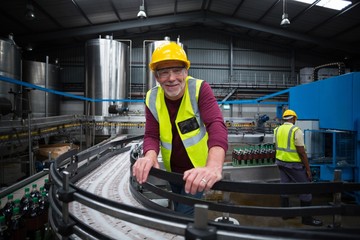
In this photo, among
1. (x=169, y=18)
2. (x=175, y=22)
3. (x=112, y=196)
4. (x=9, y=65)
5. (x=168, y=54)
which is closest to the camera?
(x=168, y=54)

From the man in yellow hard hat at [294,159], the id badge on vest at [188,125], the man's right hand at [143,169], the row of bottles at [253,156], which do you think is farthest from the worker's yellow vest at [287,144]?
the man's right hand at [143,169]

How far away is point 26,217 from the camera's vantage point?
6.23ft

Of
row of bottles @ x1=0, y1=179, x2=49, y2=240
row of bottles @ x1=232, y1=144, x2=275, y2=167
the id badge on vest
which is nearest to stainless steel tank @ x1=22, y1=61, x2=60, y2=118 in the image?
row of bottles @ x1=232, y1=144, x2=275, y2=167

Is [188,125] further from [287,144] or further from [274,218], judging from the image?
[274,218]

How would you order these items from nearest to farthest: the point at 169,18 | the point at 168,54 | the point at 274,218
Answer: the point at 168,54 < the point at 274,218 < the point at 169,18

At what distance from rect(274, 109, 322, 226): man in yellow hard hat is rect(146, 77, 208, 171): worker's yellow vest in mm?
2925

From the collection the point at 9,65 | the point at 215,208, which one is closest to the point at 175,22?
the point at 9,65

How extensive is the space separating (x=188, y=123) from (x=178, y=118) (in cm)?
6

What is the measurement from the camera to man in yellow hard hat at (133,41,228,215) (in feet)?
3.86

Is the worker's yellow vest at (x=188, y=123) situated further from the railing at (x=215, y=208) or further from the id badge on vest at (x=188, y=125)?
the railing at (x=215, y=208)

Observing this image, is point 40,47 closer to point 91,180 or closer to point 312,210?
point 91,180

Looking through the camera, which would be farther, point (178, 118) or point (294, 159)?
point (294, 159)

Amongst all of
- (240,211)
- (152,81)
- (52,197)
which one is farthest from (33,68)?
(240,211)

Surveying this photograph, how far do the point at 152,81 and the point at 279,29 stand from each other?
731 centimetres
